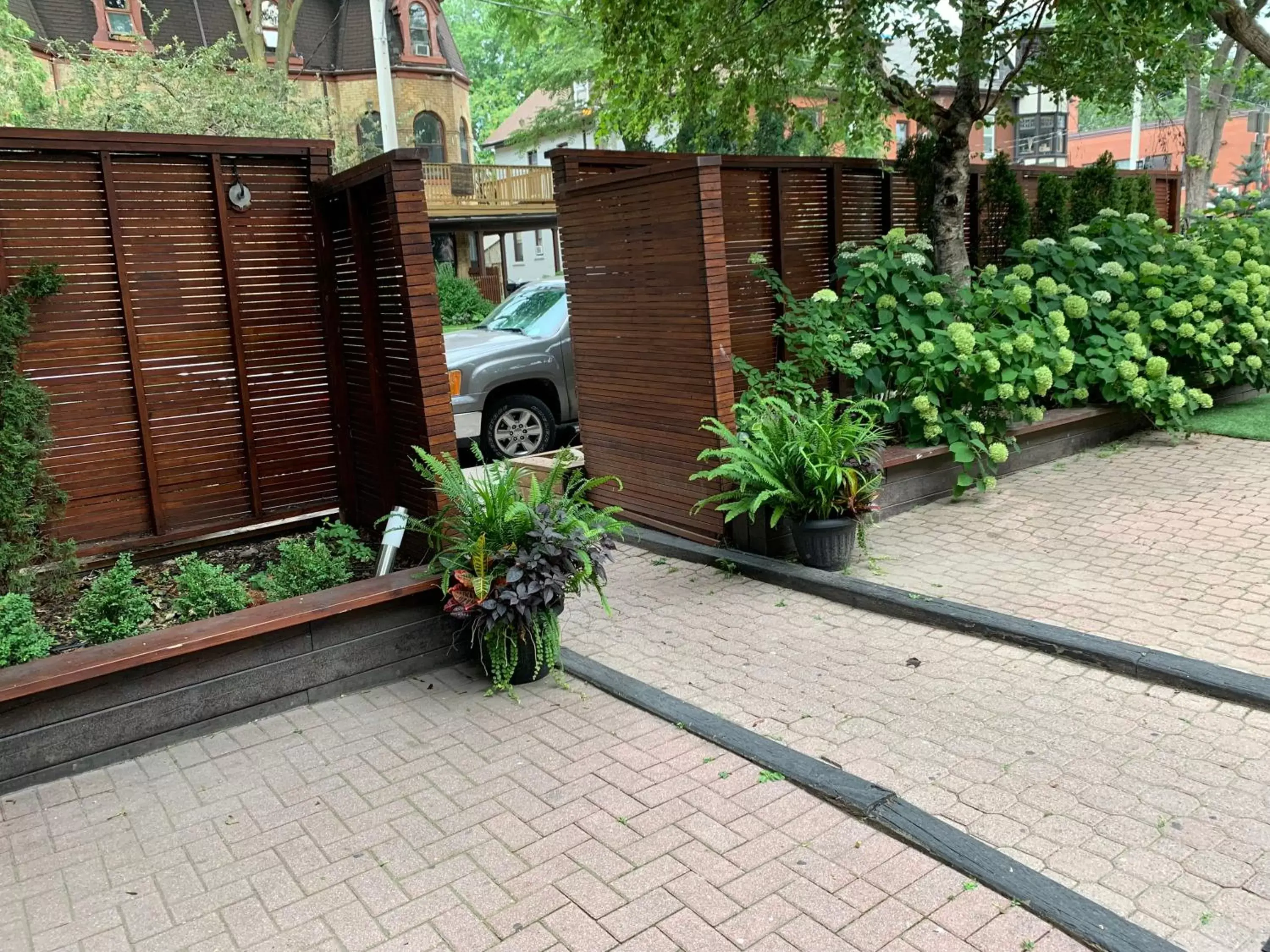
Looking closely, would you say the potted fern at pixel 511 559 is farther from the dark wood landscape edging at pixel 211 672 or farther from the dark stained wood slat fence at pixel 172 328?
the dark stained wood slat fence at pixel 172 328

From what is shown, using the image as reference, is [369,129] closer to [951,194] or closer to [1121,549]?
[951,194]

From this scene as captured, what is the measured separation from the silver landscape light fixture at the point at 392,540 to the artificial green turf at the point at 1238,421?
7.53 meters

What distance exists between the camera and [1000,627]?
15.5 ft

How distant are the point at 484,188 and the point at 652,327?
76.2 ft

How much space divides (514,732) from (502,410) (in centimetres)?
591

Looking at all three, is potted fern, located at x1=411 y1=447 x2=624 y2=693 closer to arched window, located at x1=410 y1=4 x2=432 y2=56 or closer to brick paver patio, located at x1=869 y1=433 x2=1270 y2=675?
brick paver patio, located at x1=869 y1=433 x2=1270 y2=675

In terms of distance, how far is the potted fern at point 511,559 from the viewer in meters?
4.20

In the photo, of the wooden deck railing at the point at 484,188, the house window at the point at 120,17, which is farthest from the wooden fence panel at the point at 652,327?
the house window at the point at 120,17

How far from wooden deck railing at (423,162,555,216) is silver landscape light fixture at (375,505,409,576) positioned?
23301mm

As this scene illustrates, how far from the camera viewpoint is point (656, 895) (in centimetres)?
289

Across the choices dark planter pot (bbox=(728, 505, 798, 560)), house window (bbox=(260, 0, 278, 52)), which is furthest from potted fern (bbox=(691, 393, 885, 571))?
house window (bbox=(260, 0, 278, 52))

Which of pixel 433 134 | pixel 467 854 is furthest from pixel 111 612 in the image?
pixel 433 134

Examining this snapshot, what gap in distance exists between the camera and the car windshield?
1003 centimetres

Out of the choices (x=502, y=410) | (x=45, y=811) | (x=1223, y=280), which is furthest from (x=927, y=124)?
(x=45, y=811)
